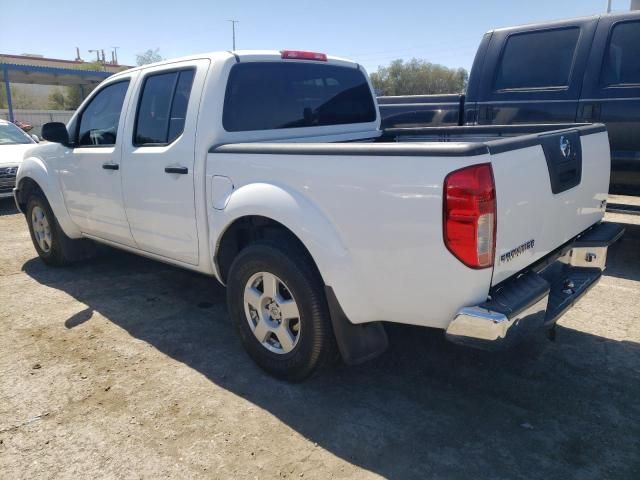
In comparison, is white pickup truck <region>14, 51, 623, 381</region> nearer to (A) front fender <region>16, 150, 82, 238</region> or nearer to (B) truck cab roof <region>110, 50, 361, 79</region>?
(B) truck cab roof <region>110, 50, 361, 79</region>

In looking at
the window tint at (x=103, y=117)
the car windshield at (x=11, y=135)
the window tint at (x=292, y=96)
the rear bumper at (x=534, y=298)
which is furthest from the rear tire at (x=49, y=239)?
the car windshield at (x=11, y=135)

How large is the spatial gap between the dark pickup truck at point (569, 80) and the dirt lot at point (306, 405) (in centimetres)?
176

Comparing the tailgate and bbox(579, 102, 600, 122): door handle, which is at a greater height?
bbox(579, 102, 600, 122): door handle

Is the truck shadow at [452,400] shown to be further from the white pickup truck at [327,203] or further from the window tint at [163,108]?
the window tint at [163,108]

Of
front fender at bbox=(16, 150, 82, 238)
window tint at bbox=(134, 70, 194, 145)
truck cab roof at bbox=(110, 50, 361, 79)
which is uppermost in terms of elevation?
truck cab roof at bbox=(110, 50, 361, 79)

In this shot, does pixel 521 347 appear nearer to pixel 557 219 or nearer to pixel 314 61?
pixel 557 219

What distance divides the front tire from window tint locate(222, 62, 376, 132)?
1011 millimetres

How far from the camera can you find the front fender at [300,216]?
2.63 m

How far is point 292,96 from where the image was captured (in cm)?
381

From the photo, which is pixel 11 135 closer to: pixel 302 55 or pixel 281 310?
pixel 302 55

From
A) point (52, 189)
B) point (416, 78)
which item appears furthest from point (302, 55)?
point (416, 78)

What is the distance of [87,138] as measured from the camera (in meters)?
4.65

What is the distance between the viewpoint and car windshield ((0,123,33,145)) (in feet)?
33.2

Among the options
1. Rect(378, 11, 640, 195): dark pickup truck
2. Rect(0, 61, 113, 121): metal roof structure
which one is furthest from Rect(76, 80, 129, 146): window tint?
Rect(0, 61, 113, 121): metal roof structure
